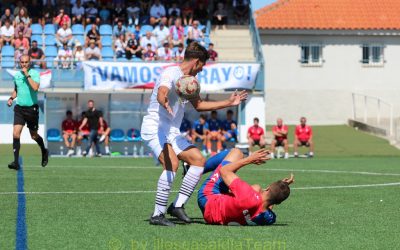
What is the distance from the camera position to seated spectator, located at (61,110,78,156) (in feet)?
105

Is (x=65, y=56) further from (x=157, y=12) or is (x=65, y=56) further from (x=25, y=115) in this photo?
(x=25, y=115)

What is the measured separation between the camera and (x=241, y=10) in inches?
1607

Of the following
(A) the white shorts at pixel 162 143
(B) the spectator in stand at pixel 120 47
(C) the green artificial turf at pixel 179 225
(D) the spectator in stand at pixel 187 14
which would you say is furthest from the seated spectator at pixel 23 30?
(A) the white shorts at pixel 162 143

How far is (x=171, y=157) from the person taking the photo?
11.6m

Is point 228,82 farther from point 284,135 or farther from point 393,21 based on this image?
point 393,21

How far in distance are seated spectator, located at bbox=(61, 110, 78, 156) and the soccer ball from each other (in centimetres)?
2092

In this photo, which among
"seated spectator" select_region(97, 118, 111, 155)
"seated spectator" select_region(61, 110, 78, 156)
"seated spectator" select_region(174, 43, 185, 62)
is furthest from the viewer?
"seated spectator" select_region(174, 43, 185, 62)

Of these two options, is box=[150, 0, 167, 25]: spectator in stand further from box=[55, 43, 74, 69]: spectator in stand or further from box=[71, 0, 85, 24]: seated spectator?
box=[55, 43, 74, 69]: spectator in stand

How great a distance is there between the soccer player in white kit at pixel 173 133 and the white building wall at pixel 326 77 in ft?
120

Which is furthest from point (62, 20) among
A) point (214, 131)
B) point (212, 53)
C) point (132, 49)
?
point (214, 131)

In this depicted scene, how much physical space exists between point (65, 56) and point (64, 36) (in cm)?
130

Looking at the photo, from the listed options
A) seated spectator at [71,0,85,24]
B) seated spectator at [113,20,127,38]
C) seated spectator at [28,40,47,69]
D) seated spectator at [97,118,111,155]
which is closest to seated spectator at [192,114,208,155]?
seated spectator at [97,118,111,155]

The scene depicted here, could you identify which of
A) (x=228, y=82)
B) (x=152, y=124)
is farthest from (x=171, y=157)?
(x=228, y=82)

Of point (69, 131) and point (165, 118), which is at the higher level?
point (165, 118)
